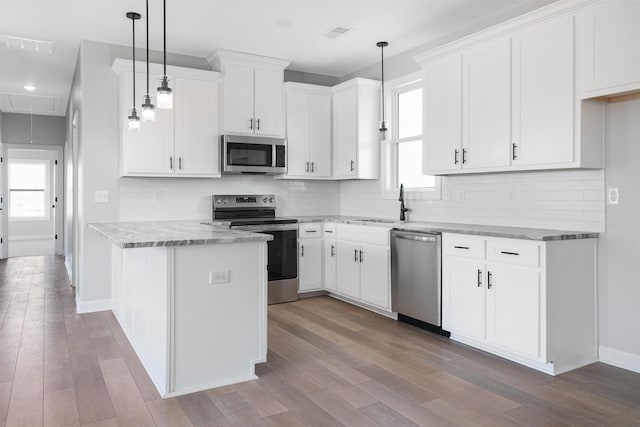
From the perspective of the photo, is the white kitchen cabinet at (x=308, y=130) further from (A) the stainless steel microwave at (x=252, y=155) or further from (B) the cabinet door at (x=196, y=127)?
(B) the cabinet door at (x=196, y=127)

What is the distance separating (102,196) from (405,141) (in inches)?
124

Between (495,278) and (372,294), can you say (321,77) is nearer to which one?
(372,294)

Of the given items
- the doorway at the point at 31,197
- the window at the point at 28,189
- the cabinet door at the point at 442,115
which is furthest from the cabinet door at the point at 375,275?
the window at the point at 28,189

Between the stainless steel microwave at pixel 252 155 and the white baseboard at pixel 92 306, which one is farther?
the stainless steel microwave at pixel 252 155

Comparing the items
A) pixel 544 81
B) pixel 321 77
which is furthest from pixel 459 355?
pixel 321 77

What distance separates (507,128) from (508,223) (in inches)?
31.6

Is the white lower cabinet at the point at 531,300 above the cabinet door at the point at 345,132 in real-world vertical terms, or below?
below

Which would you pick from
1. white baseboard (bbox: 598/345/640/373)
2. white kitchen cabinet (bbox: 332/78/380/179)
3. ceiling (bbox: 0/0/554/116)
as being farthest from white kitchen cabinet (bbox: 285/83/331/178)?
white baseboard (bbox: 598/345/640/373)

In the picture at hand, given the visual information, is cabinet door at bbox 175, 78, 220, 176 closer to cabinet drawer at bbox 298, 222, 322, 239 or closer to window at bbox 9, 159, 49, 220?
cabinet drawer at bbox 298, 222, 322, 239

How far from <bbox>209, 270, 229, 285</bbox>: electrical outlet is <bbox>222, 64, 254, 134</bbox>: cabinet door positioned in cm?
248

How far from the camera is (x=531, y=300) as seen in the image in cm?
304

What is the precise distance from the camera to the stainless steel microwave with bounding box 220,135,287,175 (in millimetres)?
4930

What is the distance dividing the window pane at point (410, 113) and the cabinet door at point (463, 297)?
1.81m

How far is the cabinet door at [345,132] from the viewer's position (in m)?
5.28
